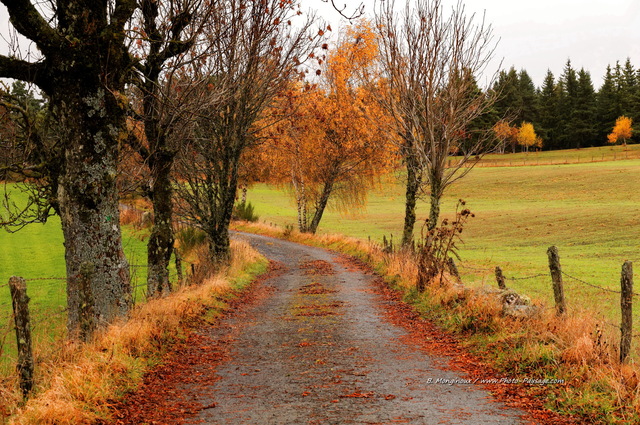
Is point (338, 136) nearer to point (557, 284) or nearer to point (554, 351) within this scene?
point (557, 284)

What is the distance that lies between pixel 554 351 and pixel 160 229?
29.6 ft

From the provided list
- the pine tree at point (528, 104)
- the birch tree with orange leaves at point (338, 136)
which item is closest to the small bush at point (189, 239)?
the birch tree with orange leaves at point (338, 136)

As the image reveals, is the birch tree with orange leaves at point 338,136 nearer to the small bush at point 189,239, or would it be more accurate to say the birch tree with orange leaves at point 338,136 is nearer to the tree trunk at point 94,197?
the small bush at point 189,239

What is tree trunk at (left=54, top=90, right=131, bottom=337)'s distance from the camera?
7484 millimetres

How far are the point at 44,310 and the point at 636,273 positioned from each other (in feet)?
69.4

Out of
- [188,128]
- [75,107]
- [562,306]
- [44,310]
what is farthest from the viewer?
[44,310]

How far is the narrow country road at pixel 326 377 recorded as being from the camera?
5605 mm

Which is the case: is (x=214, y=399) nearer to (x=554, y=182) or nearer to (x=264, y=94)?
(x=264, y=94)

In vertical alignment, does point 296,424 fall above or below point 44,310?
above

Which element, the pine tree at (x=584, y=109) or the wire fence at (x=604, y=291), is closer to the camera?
the wire fence at (x=604, y=291)

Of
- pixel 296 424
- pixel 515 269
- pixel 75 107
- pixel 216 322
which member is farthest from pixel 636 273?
pixel 75 107

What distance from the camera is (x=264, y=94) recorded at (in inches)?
676

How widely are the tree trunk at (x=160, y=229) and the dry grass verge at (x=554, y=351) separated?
621 cm

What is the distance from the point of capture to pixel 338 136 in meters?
29.4
